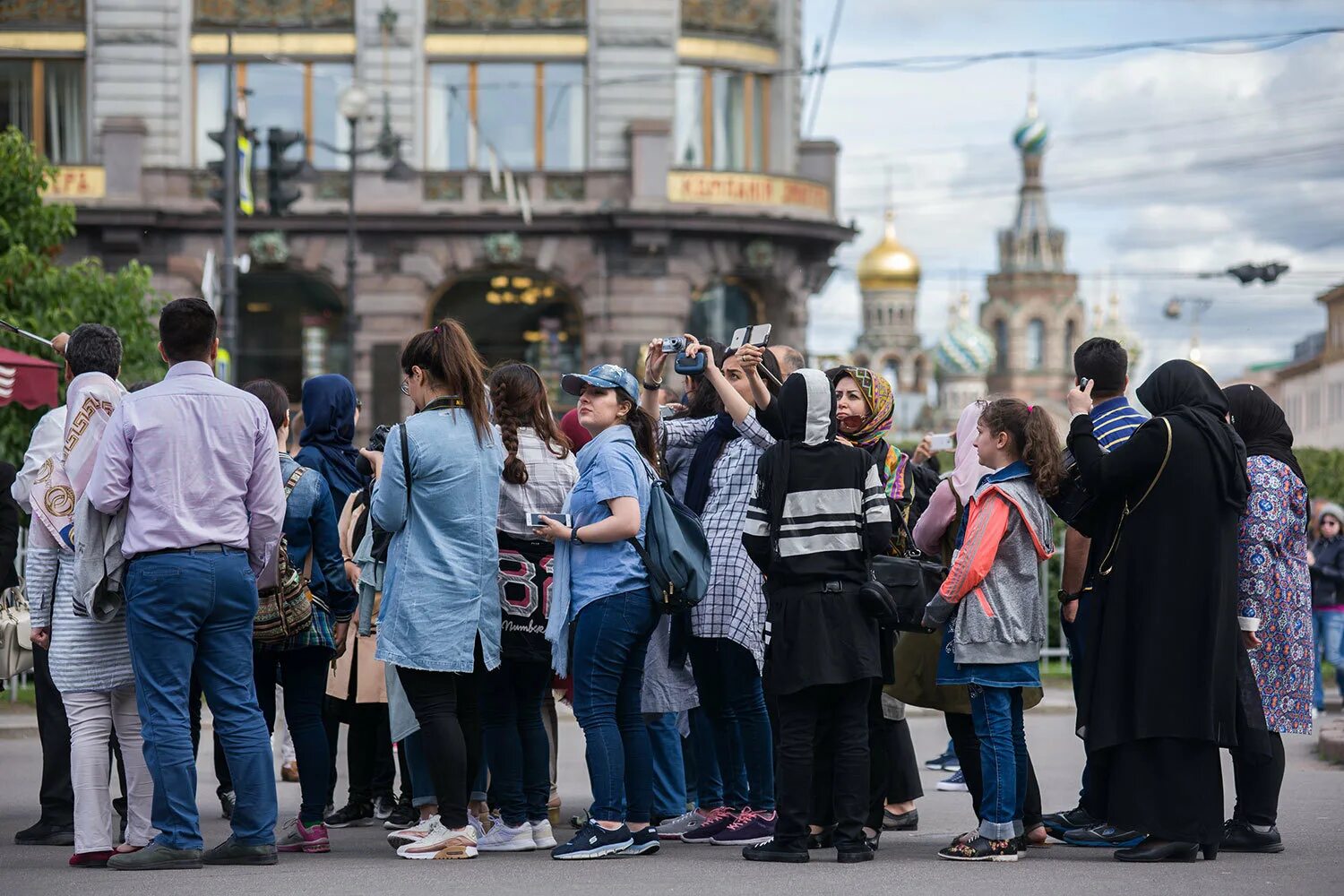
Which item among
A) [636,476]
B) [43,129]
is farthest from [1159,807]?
[43,129]

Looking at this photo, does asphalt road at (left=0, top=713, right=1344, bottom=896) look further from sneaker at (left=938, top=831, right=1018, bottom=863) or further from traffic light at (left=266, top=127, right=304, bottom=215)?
traffic light at (left=266, top=127, right=304, bottom=215)

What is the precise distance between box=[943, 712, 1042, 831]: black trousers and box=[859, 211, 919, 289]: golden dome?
139388mm

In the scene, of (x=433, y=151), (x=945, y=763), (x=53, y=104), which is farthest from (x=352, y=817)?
(x=53, y=104)

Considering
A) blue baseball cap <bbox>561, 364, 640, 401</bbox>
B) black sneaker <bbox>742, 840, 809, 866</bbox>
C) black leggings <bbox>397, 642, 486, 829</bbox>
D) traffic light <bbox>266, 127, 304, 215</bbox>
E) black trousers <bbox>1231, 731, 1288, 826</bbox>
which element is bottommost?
black sneaker <bbox>742, 840, 809, 866</bbox>

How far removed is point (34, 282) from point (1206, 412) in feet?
48.8

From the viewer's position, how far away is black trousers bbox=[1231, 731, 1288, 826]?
838 cm

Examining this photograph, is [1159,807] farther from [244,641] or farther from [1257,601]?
[244,641]

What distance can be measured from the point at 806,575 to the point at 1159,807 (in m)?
1.70

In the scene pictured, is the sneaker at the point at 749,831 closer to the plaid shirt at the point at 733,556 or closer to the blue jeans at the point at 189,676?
the plaid shirt at the point at 733,556

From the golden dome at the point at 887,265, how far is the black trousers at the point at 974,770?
457 ft

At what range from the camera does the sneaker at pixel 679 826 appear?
9.02 m

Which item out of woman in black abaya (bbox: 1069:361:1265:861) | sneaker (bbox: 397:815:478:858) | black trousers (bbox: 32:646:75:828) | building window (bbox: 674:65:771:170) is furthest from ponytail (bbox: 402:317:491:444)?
building window (bbox: 674:65:771:170)

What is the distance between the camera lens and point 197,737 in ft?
28.7

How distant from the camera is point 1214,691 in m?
7.99
